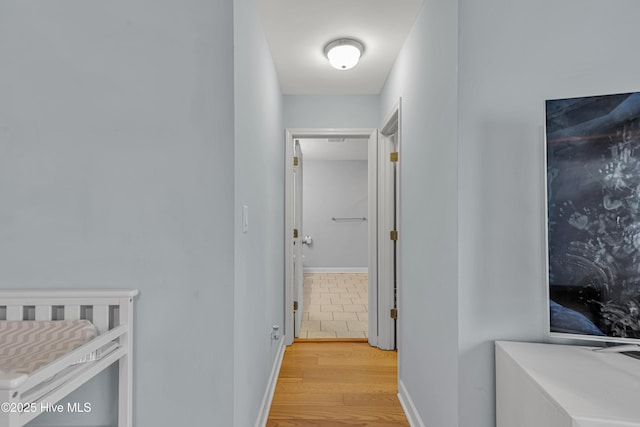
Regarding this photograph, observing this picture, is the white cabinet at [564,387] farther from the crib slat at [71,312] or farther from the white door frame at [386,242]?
the white door frame at [386,242]

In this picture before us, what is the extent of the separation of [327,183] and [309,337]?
160 inches

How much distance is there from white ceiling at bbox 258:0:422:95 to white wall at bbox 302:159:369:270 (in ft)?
13.3

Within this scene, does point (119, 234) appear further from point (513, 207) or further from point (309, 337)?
point (309, 337)

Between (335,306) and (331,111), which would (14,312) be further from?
(335,306)

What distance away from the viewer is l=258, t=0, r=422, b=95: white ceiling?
177 cm

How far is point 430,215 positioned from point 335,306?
306 cm

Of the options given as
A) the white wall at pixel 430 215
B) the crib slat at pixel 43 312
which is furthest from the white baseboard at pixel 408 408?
the crib slat at pixel 43 312

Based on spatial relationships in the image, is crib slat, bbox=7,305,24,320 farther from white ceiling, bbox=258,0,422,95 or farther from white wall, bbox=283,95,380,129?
white wall, bbox=283,95,380,129

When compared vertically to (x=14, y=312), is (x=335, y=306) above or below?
below

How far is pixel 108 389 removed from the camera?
1248 millimetres

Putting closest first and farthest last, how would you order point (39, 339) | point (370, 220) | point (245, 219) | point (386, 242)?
point (39, 339), point (245, 219), point (386, 242), point (370, 220)

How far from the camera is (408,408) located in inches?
78.0

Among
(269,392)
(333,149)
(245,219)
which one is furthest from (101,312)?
(333,149)

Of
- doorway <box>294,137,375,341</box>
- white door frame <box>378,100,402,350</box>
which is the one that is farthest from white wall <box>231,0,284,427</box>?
doorway <box>294,137,375,341</box>
